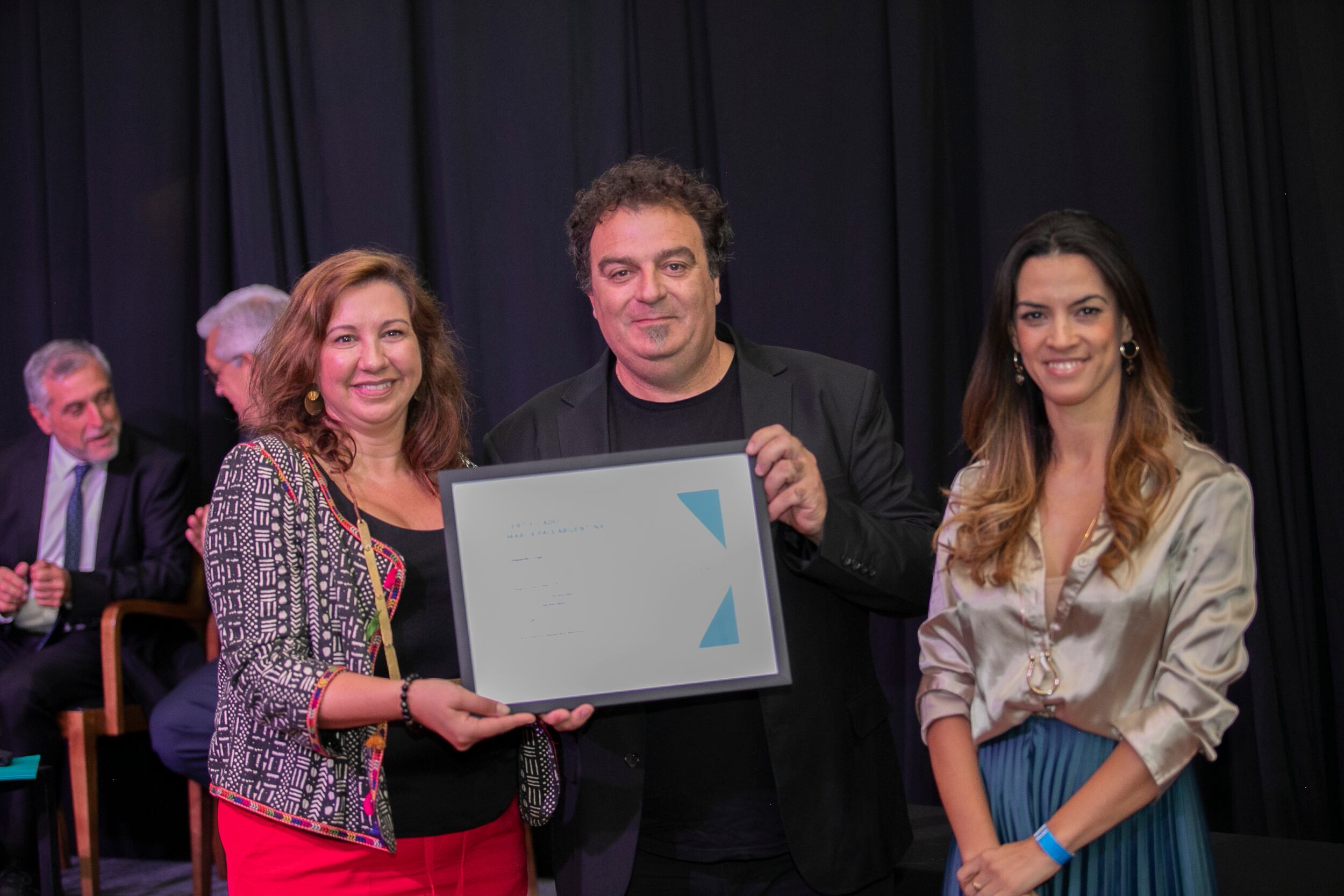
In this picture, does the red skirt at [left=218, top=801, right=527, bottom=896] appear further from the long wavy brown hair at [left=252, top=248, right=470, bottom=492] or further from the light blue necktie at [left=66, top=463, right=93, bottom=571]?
the light blue necktie at [left=66, top=463, right=93, bottom=571]

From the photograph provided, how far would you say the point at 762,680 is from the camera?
179 centimetres

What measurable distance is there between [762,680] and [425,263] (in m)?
2.89

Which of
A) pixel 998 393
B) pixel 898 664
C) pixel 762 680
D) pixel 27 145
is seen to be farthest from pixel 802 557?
pixel 27 145

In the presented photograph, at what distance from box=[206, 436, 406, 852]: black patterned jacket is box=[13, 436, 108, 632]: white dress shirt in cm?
281

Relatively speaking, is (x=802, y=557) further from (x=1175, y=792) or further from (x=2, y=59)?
(x=2, y=59)

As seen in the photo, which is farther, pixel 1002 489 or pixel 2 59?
pixel 2 59

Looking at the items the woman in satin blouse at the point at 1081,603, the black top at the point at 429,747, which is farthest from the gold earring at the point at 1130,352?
the black top at the point at 429,747

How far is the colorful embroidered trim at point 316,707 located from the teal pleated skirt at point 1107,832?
1.03 meters

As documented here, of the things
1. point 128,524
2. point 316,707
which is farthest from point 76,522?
point 316,707

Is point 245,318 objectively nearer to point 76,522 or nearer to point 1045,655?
point 76,522

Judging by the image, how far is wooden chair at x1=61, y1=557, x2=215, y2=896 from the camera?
3.80 meters

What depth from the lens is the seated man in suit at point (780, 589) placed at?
1.93 meters

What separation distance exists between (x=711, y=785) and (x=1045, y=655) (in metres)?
0.61

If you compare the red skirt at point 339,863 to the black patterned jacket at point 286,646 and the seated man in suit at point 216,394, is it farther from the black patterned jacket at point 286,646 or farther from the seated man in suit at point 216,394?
the seated man in suit at point 216,394
